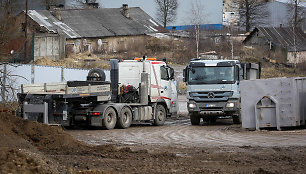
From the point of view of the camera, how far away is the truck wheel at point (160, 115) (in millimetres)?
24761

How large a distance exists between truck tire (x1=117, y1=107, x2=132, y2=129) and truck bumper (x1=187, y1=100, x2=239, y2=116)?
9.03 feet

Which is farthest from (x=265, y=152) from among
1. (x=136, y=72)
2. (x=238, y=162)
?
(x=136, y=72)

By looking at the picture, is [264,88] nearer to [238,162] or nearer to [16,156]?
[238,162]

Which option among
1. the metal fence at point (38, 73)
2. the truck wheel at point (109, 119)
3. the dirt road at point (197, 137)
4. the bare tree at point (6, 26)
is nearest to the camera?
→ the dirt road at point (197, 137)

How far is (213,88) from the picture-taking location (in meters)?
23.5

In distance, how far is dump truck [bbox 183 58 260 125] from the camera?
23438mm

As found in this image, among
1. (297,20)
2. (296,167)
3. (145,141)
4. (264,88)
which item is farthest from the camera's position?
(297,20)

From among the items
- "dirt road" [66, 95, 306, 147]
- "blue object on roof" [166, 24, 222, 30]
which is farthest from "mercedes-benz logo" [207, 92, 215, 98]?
"blue object on roof" [166, 24, 222, 30]

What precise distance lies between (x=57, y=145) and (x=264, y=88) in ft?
29.5

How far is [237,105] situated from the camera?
925 inches

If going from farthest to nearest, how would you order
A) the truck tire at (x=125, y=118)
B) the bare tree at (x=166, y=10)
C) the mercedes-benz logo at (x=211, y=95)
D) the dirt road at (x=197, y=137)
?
A: the bare tree at (x=166, y=10) < the mercedes-benz logo at (x=211, y=95) < the truck tire at (x=125, y=118) < the dirt road at (x=197, y=137)

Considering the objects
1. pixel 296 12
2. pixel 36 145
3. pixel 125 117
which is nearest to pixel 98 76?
pixel 125 117

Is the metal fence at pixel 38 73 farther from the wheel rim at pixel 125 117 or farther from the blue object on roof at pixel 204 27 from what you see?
the blue object on roof at pixel 204 27

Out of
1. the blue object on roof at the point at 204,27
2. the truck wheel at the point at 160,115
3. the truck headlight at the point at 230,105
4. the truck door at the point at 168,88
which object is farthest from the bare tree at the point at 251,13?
the truck headlight at the point at 230,105
